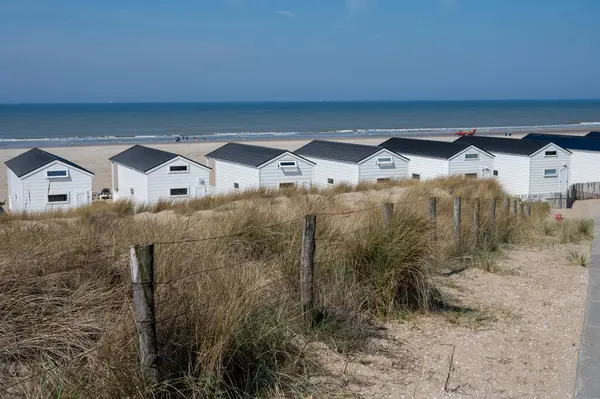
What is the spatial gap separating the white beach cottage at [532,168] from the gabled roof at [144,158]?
14.2m

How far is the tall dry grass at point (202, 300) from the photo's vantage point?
4453mm

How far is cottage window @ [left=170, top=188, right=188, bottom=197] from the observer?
2503 centimetres

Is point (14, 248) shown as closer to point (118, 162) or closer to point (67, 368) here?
point (67, 368)

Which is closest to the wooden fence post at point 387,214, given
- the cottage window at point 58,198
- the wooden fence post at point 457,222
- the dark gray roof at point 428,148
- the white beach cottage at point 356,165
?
the wooden fence post at point 457,222

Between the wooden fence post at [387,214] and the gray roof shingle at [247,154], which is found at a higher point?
the gray roof shingle at [247,154]

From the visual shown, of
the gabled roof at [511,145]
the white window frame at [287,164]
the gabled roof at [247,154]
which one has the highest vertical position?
the gabled roof at [511,145]

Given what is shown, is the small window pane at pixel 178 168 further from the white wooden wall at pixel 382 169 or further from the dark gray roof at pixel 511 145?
the dark gray roof at pixel 511 145

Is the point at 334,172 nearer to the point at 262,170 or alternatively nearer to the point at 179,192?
the point at 262,170

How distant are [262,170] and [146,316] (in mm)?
21702

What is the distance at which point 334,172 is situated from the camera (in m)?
28.8

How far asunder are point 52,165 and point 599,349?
2024 centimetres

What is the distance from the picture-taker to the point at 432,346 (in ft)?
21.7

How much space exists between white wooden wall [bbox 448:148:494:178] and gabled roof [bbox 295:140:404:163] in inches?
137

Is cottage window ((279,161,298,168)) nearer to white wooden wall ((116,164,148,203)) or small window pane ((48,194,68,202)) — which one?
white wooden wall ((116,164,148,203))
